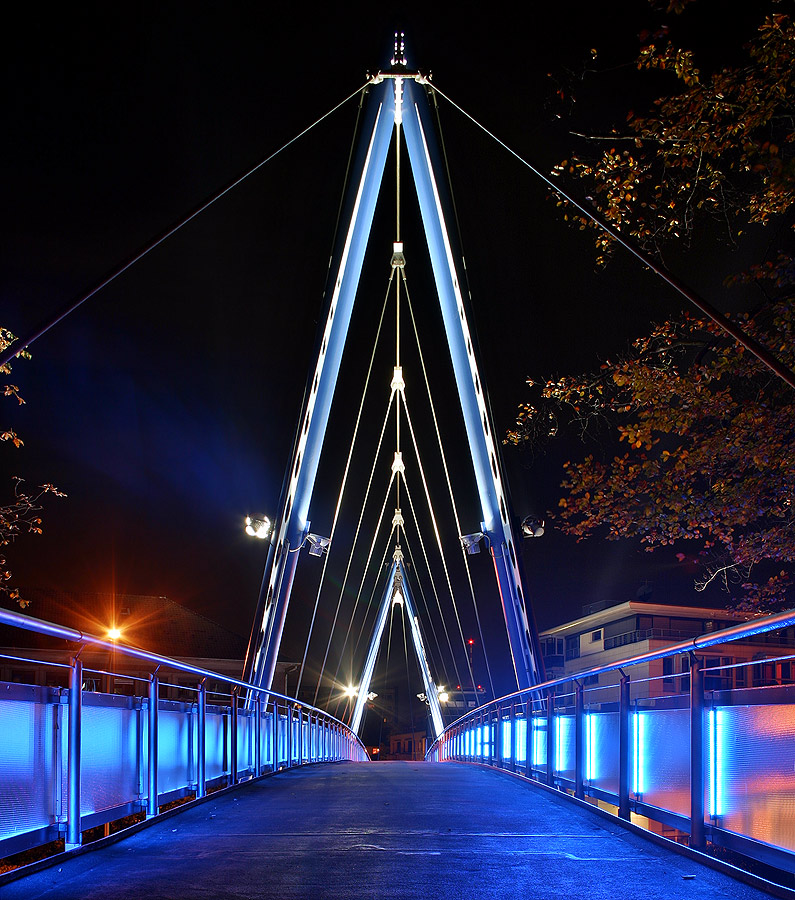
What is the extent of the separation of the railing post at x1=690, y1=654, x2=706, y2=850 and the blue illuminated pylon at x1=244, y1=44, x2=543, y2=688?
12745 millimetres

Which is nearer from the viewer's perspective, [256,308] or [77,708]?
[77,708]

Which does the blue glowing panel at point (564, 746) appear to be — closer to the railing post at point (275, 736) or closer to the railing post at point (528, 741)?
the railing post at point (528, 741)

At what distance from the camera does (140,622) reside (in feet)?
164

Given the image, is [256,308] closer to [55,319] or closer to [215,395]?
[215,395]

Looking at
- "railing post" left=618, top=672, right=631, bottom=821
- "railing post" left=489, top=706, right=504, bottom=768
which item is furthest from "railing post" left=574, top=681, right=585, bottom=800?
"railing post" left=489, top=706, right=504, bottom=768

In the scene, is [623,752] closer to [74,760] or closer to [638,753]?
[638,753]

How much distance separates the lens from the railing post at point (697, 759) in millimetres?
4648

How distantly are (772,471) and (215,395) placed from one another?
60.5 ft

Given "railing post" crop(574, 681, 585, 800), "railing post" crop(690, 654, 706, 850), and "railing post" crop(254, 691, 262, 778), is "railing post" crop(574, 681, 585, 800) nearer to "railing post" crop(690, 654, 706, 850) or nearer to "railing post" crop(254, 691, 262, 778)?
"railing post" crop(690, 654, 706, 850)

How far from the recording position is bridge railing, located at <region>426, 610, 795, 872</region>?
3.89 m

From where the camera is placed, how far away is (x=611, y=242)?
1070 centimetres

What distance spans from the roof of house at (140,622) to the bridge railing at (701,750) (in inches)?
1624

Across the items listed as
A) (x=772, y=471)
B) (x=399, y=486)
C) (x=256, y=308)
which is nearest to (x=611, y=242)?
(x=772, y=471)

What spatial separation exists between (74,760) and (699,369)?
25.8ft
